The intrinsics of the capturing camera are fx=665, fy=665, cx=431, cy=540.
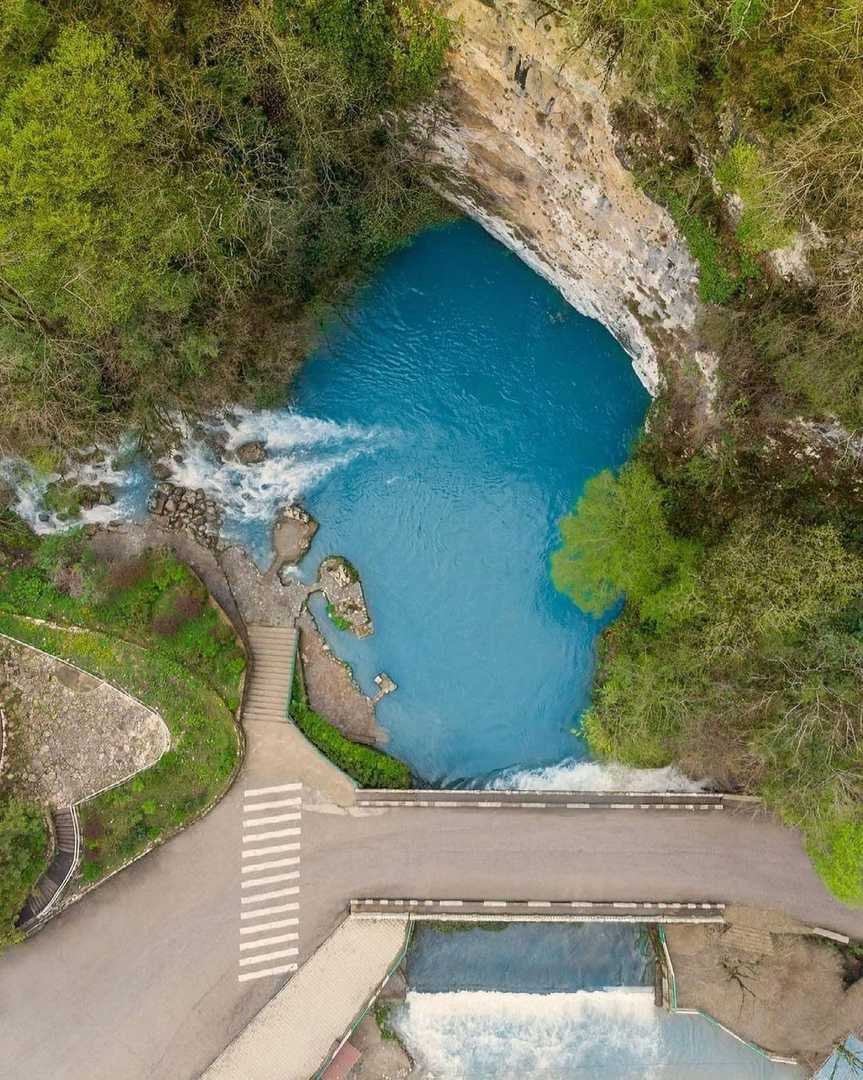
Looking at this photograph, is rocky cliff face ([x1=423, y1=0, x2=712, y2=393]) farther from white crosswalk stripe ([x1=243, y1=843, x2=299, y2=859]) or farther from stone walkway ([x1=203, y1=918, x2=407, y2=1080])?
stone walkway ([x1=203, y1=918, x2=407, y2=1080])

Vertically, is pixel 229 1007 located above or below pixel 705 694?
below

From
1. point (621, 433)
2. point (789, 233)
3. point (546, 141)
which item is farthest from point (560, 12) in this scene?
point (621, 433)

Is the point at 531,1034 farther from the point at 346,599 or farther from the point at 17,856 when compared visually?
the point at 17,856

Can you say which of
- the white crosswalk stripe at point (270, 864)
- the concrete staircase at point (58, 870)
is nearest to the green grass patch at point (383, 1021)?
the white crosswalk stripe at point (270, 864)

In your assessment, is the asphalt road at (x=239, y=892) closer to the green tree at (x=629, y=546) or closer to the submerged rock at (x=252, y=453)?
the green tree at (x=629, y=546)

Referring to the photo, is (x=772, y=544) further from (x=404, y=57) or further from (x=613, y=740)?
(x=404, y=57)

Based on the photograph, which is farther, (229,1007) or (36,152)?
(229,1007)

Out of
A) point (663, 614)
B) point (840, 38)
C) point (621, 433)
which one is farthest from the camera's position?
point (621, 433)

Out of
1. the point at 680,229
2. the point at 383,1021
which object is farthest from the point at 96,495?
the point at 383,1021
